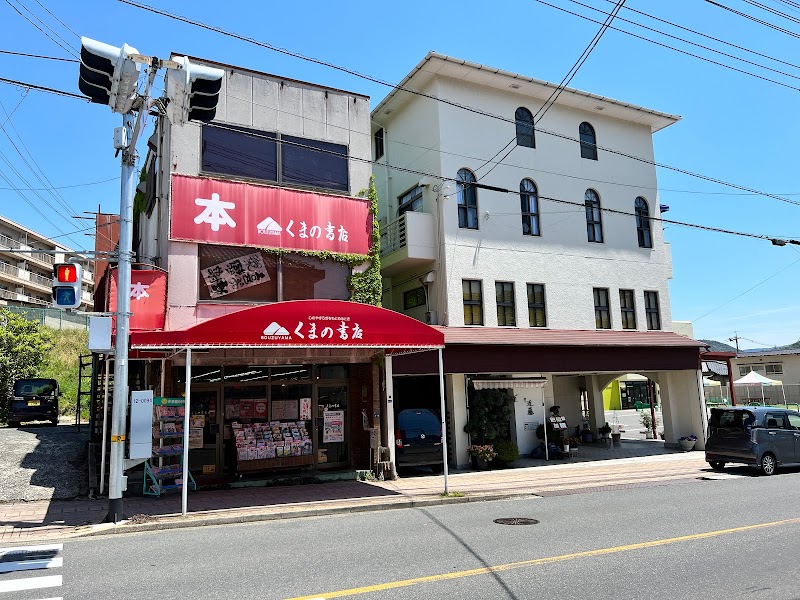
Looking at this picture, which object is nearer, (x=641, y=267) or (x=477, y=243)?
(x=477, y=243)

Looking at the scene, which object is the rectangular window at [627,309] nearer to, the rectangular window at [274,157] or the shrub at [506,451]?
the shrub at [506,451]

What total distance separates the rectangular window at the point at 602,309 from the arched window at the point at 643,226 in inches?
116

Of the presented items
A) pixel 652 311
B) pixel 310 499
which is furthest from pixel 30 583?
pixel 652 311

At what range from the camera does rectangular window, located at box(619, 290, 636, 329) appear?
21.9 metres

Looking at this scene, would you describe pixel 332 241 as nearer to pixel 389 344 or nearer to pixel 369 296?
pixel 369 296

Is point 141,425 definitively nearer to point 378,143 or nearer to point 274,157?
point 274,157

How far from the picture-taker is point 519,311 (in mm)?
19547

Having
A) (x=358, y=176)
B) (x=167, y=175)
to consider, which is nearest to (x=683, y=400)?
(x=358, y=176)

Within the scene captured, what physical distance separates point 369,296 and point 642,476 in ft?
28.0

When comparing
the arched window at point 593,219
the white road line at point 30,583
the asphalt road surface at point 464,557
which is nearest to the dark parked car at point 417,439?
the asphalt road surface at point 464,557

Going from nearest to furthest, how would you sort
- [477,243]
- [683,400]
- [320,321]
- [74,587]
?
[74,587] < [320,321] < [477,243] < [683,400]

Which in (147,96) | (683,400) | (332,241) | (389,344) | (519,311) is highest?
(147,96)

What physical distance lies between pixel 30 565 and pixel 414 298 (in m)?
14.2

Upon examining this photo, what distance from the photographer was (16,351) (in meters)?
27.0
